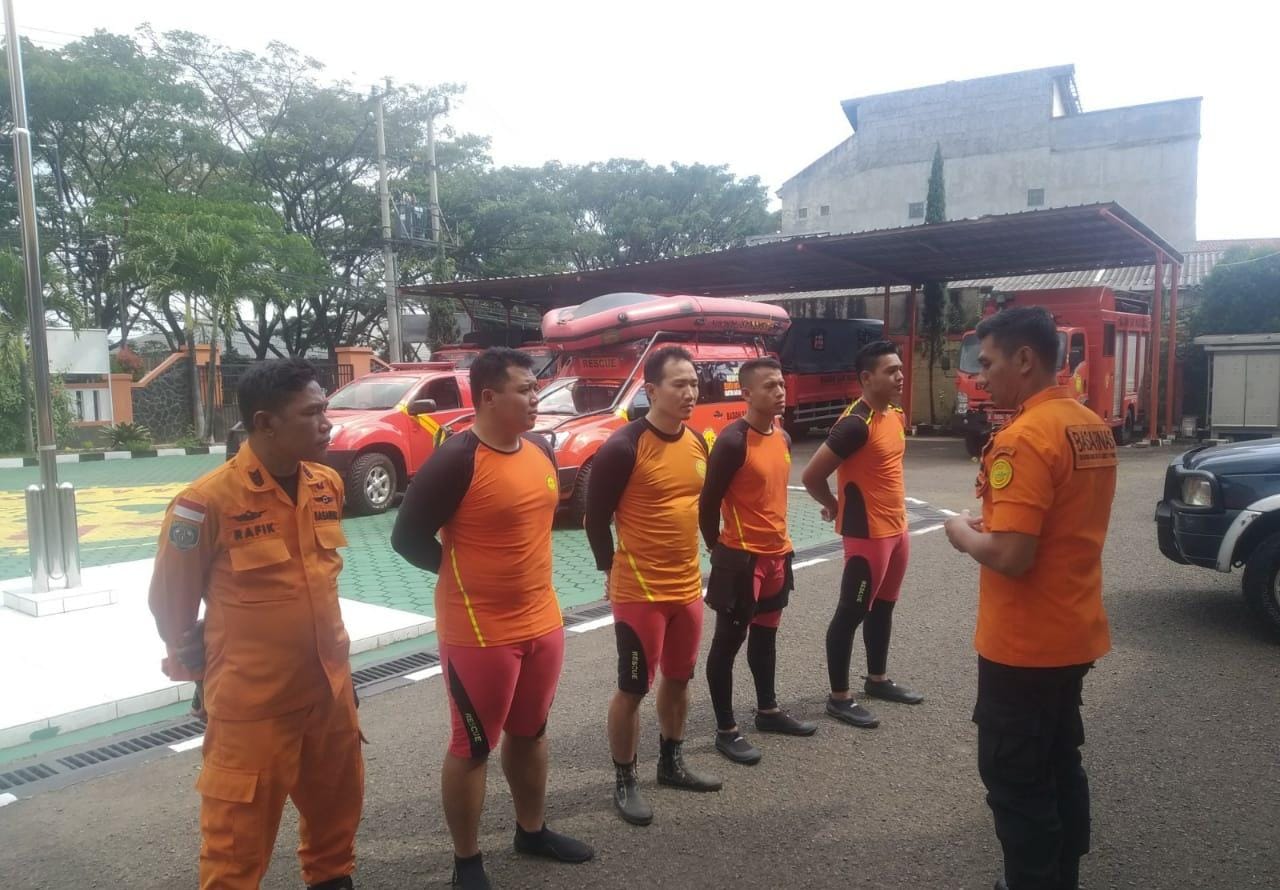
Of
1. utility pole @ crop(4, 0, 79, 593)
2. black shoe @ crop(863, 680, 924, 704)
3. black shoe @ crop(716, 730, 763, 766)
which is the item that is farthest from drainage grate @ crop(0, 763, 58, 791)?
black shoe @ crop(863, 680, 924, 704)

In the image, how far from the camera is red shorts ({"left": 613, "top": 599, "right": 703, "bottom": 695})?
349cm

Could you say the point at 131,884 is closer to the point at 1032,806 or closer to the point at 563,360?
the point at 1032,806

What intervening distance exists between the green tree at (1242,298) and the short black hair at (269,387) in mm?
22163

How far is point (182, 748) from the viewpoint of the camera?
4402 mm

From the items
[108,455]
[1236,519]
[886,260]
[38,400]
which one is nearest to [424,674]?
[38,400]

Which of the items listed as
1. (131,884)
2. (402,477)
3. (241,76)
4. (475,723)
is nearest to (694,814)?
(475,723)

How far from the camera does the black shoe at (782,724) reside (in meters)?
4.30

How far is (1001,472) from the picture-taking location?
260 cm

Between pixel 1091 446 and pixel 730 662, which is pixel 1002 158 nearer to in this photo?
pixel 730 662

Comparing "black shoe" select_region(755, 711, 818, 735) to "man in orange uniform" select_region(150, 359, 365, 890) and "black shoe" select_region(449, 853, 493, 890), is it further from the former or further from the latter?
"man in orange uniform" select_region(150, 359, 365, 890)

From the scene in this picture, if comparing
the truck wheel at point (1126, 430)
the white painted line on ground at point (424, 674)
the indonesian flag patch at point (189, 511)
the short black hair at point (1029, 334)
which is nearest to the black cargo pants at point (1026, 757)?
the short black hair at point (1029, 334)

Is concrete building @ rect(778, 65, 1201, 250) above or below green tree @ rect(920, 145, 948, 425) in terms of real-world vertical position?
above

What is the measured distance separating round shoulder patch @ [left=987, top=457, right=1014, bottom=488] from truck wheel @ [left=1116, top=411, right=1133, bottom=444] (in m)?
17.8

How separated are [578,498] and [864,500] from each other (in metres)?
5.80
